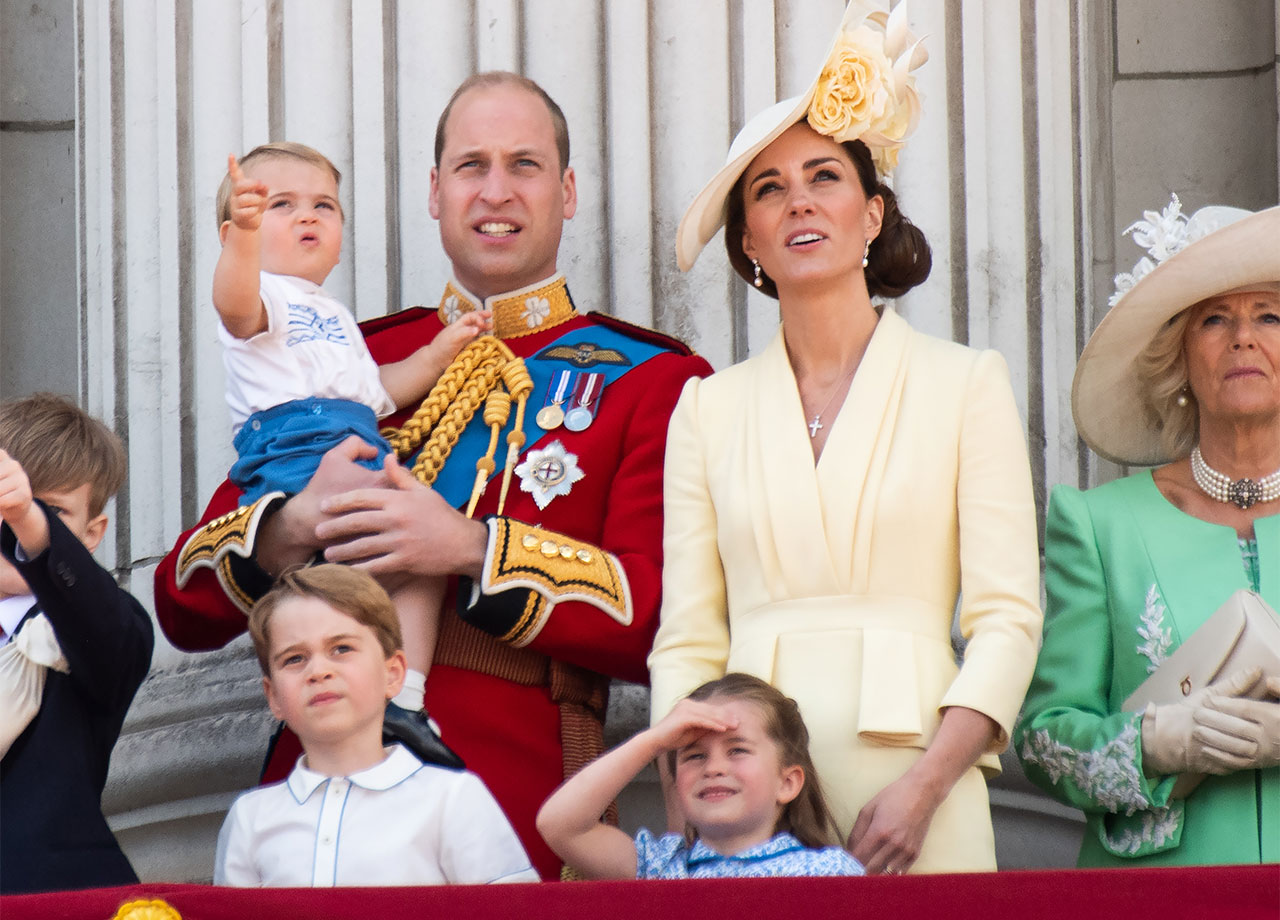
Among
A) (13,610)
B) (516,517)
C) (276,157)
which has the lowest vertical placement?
(13,610)

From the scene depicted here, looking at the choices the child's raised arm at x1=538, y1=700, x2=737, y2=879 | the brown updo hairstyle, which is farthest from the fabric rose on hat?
the child's raised arm at x1=538, y1=700, x2=737, y2=879

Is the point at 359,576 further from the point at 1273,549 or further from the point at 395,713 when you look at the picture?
the point at 1273,549

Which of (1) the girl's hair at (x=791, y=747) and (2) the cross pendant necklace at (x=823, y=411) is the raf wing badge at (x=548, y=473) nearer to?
(2) the cross pendant necklace at (x=823, y=411)

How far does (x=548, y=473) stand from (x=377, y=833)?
919 mm

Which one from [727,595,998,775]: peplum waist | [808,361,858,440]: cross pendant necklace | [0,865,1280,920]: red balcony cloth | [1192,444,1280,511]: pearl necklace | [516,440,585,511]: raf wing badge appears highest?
[808,361,858,440]: cross pendant necklace

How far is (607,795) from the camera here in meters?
3.23

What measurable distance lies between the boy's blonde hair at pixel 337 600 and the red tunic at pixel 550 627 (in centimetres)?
27

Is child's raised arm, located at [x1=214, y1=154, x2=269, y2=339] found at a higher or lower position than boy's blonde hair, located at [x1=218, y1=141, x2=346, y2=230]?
lower

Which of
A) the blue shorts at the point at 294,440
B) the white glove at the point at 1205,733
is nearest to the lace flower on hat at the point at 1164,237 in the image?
the white glove at the point at 1205,733

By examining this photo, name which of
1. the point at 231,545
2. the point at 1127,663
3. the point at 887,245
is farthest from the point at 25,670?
the point at 1127,663

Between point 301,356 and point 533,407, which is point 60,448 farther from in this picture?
point 533,407

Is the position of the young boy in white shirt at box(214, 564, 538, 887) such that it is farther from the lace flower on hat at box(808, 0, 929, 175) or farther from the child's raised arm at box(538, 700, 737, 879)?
the lace flower on hat at box(808, 0, 929, 175)

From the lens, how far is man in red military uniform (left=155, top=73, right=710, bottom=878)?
143 inches

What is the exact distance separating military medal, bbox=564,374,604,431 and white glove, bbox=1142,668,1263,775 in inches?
44.6
